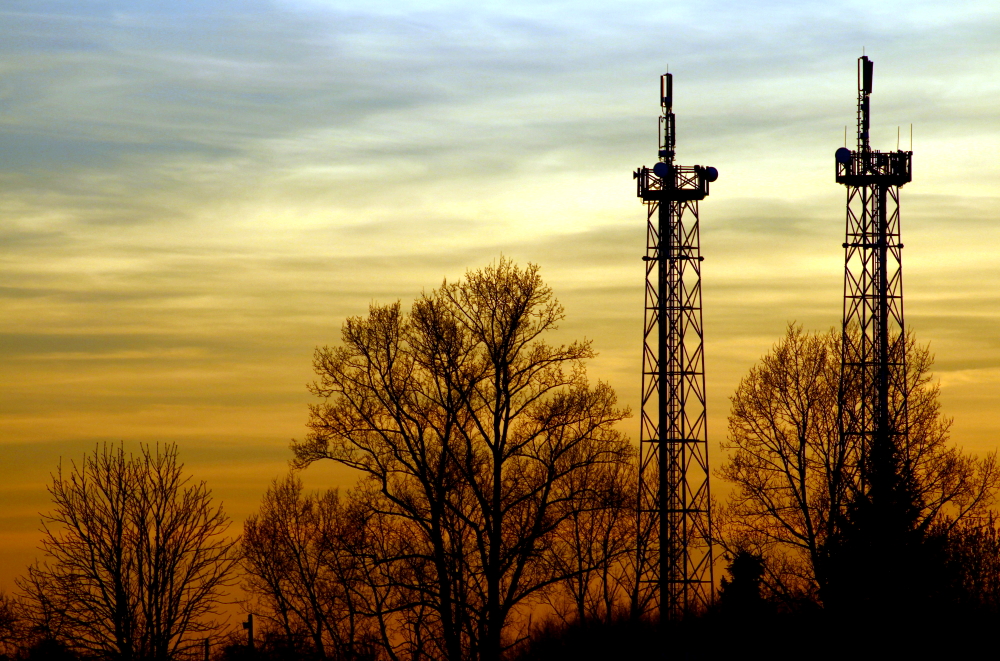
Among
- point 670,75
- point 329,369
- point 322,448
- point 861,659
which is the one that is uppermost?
point 670,75

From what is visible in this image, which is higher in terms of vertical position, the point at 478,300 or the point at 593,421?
the point at 478,300

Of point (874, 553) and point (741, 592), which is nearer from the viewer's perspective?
point (874, 553)

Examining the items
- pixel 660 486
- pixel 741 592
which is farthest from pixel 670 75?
pixel 741 592

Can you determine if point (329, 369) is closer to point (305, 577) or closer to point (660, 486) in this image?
point (660, 486)

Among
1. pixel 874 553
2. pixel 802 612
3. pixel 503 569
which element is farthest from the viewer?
pixel 802 612

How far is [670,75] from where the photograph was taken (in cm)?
5503

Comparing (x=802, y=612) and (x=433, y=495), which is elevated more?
(x=433, y=495)

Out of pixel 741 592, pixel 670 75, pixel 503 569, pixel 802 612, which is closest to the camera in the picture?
pixel 503 569

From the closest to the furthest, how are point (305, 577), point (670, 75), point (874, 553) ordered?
point (874, 553) < point (670, 75) < point (305, 577)

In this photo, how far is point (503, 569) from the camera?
35.2 metres

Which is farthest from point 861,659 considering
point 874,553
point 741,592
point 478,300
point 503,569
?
point 478,300

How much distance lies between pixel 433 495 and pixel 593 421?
506 centimetres

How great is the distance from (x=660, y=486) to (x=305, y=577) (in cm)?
2005

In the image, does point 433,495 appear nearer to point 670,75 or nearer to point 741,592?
point 741,592
